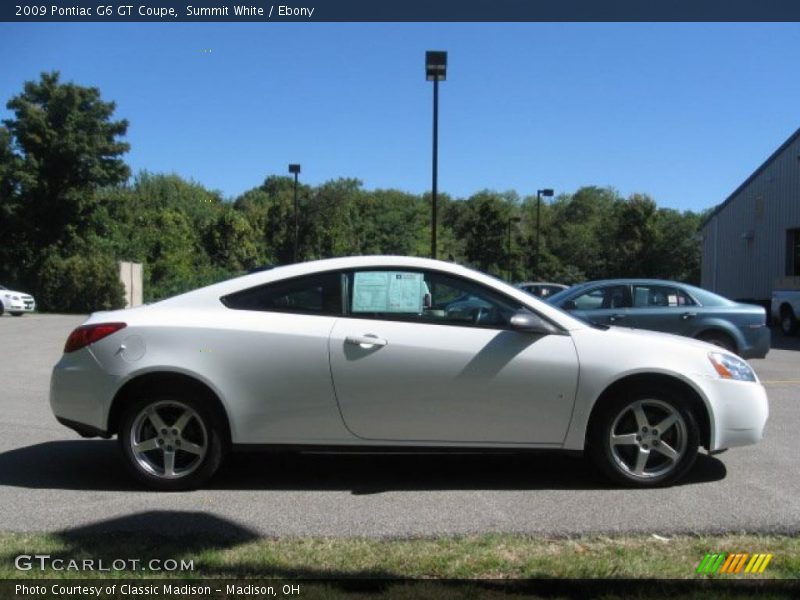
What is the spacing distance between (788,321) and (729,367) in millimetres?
18285

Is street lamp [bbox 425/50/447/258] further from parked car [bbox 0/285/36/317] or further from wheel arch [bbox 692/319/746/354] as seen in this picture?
parked car [bbox 0/285/36/317]

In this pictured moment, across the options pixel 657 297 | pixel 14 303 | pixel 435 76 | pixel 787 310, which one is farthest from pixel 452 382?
pixel 14 303

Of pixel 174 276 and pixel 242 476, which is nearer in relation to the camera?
pixel 242 476

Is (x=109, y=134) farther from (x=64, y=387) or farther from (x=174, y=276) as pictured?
(x=64, y=387)

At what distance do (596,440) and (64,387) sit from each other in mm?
3592

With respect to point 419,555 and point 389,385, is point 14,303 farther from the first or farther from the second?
point 419,555

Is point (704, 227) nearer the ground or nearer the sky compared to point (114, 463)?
nearer the sky

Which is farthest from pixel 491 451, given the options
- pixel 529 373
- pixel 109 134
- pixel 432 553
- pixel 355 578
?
pixel 109 134

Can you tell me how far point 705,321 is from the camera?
11.0 metres

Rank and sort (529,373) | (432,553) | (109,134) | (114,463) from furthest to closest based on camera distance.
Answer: (109,134) < (114,463) < (529,373) < (432,553)

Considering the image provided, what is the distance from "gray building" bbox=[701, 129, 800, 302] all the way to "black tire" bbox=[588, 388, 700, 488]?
79.0ft

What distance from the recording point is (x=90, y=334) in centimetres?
520

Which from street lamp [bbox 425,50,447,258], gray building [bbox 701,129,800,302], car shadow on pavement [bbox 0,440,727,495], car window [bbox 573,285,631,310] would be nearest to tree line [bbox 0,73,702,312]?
gray building [bbox 701,129,800,302]

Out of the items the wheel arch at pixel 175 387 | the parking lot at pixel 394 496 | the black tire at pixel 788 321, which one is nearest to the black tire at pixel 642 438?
the parking lot at pixel 394 496
